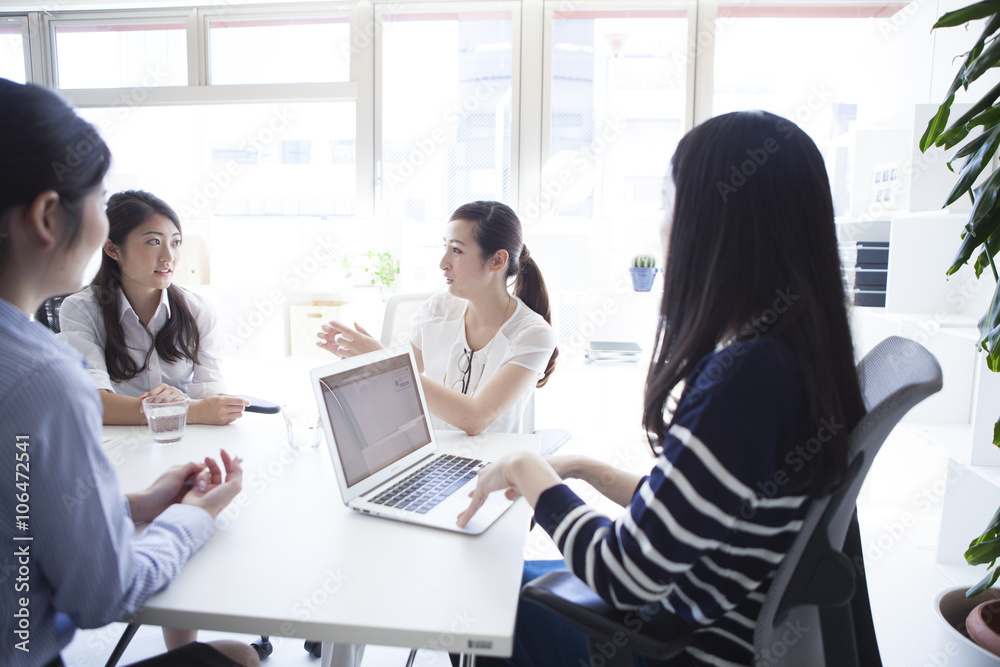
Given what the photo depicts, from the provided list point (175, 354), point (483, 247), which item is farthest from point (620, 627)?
point (175, 354)

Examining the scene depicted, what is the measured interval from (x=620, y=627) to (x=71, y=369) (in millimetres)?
789

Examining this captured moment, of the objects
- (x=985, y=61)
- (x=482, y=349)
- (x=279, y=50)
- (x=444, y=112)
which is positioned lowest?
(x=482, y=349)

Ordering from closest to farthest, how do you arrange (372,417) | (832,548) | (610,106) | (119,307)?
1. (832,548)
2. (372,417)
3. (119,307)
4. (610,106)

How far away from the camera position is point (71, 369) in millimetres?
796

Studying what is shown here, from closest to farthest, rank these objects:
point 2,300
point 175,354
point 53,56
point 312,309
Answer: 1. point 2,300
2. point 175,354
3. point 312,309
4. point 53,56

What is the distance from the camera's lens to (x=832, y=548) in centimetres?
84

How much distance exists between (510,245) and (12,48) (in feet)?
13.9

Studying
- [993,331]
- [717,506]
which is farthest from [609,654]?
[993,331]

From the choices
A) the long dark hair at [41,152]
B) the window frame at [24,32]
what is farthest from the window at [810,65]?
the window frame at [24,32]

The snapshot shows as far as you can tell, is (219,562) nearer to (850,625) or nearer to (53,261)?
(53,261)

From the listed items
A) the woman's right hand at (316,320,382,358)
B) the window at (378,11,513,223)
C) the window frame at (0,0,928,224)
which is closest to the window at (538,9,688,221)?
the window frame at (0,0,928,224)

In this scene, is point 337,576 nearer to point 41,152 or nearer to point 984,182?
point 41,152

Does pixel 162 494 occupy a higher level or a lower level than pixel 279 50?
lower

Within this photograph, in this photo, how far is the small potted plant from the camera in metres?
3.73
